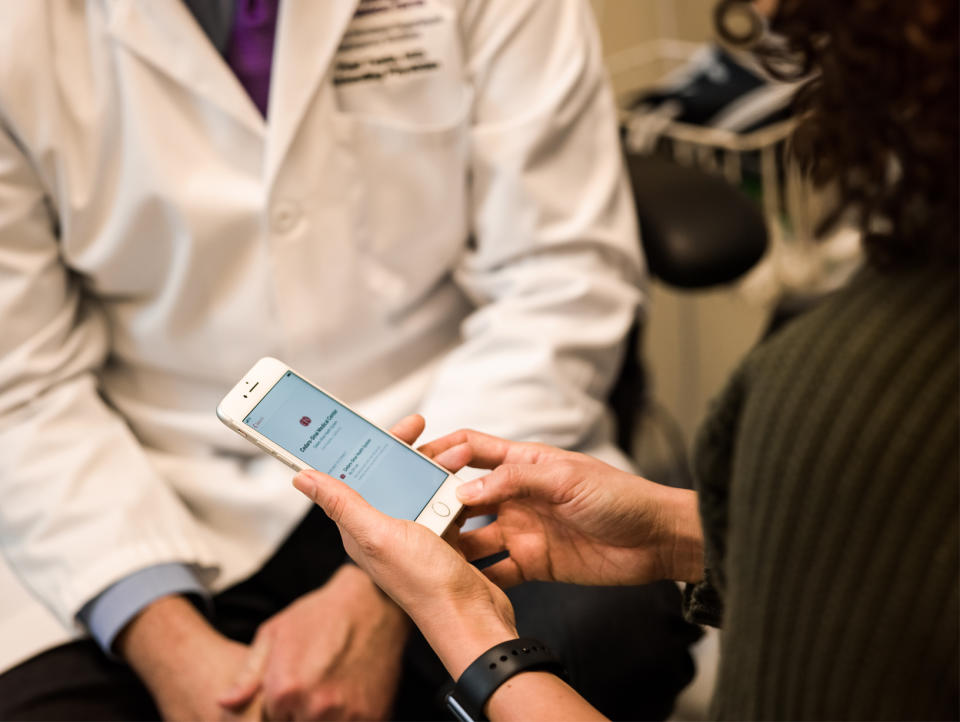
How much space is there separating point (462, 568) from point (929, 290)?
288 millimetres

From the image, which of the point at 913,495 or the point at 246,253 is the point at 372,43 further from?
the point at 913,495

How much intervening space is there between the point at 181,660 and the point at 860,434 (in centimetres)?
52

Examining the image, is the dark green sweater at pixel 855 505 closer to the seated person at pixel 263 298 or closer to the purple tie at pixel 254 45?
the seated person at pixel 263 298

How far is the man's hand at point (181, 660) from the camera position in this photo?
2.12 feet

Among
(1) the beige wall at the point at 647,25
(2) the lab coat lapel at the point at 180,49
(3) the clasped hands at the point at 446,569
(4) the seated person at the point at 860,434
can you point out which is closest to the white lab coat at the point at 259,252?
(2) the lab coat lapel at the point at 180,49

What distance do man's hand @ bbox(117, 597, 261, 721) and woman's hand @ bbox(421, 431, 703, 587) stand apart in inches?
9.3

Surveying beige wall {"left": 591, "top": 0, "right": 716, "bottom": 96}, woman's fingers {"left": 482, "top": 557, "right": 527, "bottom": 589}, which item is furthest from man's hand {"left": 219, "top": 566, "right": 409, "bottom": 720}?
beige wall {"left": 591, "top": 0, "right": 716, "bottom": 96}

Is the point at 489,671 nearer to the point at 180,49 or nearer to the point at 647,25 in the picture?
the point at 180,49

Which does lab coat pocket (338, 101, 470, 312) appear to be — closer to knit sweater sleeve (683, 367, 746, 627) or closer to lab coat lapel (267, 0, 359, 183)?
lab coat lapel (267, 0, 359, 183)

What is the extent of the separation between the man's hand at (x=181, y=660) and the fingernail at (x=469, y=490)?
26 cm

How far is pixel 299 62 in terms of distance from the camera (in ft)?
2.22

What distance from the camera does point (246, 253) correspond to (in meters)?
0.72

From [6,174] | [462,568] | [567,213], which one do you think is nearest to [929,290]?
[462,568]

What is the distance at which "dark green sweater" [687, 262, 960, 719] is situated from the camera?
362 millimetres
